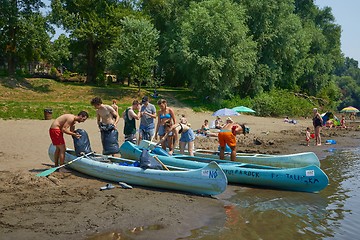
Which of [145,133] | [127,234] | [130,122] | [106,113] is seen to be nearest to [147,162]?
[106,113]

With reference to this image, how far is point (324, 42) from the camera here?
1795 inches

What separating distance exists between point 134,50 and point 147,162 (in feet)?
77.8

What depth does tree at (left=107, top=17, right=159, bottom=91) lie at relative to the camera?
104ft

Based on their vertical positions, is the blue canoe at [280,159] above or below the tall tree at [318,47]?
below

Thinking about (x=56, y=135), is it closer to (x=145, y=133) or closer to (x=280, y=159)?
(x=145, y=133)

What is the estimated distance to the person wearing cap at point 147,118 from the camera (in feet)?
39.1

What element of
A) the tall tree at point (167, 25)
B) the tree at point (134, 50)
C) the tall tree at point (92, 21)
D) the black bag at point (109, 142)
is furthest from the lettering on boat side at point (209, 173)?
the tall tree at point (167, 25)

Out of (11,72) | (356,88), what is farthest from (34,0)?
(356,88)

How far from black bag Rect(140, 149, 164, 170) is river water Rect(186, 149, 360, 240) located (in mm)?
1722

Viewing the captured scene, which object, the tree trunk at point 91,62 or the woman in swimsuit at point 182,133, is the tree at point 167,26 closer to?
the tree trunk at point 91,62

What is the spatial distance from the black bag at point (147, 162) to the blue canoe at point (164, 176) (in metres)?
0.13

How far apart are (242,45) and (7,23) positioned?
60.1 ft

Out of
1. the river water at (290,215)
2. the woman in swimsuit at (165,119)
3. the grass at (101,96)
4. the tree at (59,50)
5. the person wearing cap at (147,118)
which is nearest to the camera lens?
the river water at (290,215)

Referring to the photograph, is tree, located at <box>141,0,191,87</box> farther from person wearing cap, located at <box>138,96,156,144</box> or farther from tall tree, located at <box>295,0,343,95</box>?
person wearing cap, located at <box>138,96,156,144</box>
